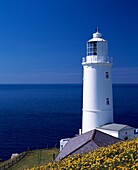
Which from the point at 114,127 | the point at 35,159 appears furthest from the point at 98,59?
the point at 35,159

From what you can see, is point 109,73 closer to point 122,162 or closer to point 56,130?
point 122,162

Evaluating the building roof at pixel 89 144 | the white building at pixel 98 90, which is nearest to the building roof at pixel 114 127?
the white building at pixel 98 90

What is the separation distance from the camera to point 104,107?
2261cm

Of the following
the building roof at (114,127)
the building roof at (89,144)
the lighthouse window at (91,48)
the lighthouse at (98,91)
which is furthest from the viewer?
the lighthouse window at (91,48)

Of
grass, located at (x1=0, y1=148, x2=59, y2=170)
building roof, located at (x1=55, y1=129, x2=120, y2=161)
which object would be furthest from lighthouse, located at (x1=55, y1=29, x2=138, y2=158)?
building roof, located at (x1=55, y1=129, x2=120, y2=161)

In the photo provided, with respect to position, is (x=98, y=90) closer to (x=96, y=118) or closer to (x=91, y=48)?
(x=96, y=118)

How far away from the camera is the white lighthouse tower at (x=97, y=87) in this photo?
22391 mm

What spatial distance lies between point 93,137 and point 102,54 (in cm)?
919

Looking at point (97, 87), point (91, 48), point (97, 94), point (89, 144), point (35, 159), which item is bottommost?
point (35, 159)

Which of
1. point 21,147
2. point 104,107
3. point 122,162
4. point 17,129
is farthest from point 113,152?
point 17,129

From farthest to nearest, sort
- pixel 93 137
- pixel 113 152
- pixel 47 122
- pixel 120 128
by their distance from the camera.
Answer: pixel 47 122 → pixel 120 128 → pixel 93 137 → pixel 113 152

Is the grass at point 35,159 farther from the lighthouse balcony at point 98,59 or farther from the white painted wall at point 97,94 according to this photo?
the lighthouse balcony at point 98,59

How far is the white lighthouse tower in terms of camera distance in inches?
882

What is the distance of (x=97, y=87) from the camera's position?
73.3 ft
